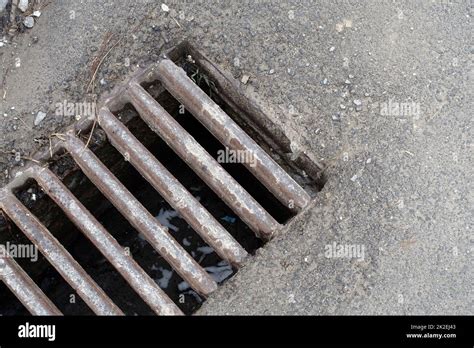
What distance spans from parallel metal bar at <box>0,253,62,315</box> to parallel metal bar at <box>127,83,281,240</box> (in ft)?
3.03

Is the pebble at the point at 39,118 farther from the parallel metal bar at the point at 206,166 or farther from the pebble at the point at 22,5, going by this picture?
the pebble at the point at 22,5

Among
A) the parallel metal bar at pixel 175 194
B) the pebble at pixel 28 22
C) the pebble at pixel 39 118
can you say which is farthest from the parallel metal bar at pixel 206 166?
the pebble at pixel 28 22

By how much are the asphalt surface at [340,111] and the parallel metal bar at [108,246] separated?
7.6 inches

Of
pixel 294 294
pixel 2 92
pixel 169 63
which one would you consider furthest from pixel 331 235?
pixel 2 92

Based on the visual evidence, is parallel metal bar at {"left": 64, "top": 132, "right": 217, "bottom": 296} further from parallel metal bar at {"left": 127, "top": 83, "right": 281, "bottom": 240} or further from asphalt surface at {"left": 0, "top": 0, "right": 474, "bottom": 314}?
parallel metal bar at {"left": 127, "top": 83, "right": 281, "bottom": 240}

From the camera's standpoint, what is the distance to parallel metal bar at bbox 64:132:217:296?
255 centimetres

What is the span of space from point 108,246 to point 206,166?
0.59 m

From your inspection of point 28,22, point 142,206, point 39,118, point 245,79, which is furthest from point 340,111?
point 28,22

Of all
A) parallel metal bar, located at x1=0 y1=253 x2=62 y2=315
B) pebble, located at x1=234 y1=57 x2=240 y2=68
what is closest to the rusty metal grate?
parallel metal bar, located at x1=0 y1=253 x2=62 y2=315

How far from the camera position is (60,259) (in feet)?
8.52

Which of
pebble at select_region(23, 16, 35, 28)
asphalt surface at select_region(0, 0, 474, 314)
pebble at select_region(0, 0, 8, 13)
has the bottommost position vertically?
asphalt surface at select_region(0, 0, 474, 314)

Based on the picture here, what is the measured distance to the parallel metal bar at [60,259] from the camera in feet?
8.36

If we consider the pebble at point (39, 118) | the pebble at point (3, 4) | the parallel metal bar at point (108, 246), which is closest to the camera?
the parallel metal bar at point (108, 246)
